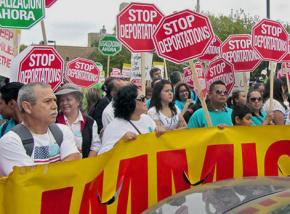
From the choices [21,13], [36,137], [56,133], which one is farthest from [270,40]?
[36,137]

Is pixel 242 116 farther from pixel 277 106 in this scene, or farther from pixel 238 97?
pixel 238 97

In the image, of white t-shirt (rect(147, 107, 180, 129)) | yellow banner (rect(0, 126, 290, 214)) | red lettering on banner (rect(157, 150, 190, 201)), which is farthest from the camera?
white t-shirt (rect(147, 107, 180, 129))

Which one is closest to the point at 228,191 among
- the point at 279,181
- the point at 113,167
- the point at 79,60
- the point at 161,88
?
the point at 279,181

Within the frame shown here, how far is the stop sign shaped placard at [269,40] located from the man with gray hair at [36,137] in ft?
11.1

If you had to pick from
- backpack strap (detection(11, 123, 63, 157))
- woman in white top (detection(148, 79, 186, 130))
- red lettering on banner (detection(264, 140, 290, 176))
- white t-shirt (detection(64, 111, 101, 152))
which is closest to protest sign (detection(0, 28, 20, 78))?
white t-shirt (detection(64, 111, 101, 152))

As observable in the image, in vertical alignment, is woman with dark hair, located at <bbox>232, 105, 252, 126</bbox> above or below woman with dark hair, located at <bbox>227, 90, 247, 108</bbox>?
below

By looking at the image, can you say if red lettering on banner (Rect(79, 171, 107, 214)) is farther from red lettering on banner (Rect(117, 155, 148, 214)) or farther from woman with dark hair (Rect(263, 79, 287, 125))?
woman with dark hair (Rect(263, 79, 287, 125))

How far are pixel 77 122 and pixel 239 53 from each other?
3.25 metres

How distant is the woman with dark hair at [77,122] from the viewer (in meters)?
5.57

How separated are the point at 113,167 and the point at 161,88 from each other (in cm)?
269

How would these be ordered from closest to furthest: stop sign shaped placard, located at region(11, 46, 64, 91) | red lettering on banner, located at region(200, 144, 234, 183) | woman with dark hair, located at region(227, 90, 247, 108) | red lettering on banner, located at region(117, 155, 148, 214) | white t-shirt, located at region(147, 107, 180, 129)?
red lettering on banner, located at region(117, 155, 148, 214), red lettering on banner, located at region(200, 144, 234, 183), stop sign shaped placard, located at region(11, 46, 64, 91), white t-shirt, located at region(147, 107, 180, 129), woman with dark hair, located at region(227, 90, 247, 108)

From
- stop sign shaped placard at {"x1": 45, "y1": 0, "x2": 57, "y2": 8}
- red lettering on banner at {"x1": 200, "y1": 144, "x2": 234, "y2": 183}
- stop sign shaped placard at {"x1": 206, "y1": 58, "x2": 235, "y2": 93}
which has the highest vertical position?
stop sign shaped placard at {"x1": 45, "y1": 0, "x2": 57, "y2": 8}

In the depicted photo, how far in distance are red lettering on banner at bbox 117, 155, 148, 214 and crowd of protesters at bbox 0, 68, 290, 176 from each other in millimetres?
196

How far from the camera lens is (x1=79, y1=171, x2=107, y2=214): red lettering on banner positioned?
153 inches
